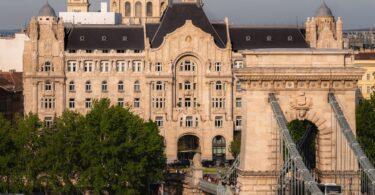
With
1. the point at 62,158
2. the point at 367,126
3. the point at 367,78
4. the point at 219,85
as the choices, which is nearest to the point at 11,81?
the point at 219,85

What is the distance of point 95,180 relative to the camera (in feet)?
380

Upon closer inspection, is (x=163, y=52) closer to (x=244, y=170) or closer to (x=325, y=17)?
(x=325, y=17)

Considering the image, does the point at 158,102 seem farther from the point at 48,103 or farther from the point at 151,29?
the point at 48,103

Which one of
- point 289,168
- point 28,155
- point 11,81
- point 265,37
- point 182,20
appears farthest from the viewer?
point 11,81

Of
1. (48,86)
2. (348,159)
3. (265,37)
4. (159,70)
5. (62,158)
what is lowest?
(348,159)

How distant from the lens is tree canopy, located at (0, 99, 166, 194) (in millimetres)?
116750

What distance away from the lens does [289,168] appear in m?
73.7

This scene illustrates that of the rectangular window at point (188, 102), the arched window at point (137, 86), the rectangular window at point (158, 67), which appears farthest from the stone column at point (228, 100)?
the arched window at point (137, 86)

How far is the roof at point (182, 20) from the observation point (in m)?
173

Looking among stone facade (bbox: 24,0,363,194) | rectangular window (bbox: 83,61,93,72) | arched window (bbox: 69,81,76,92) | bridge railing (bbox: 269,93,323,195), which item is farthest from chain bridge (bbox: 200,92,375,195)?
arched window (bbox: 69,81,76,92)

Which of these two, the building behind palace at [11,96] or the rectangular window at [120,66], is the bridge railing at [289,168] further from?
the building behind palace at [11,96]

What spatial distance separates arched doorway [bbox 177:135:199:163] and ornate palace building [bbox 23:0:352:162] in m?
0.11

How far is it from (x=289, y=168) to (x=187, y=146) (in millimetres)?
99579

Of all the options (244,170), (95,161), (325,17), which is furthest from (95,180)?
(325,17)
